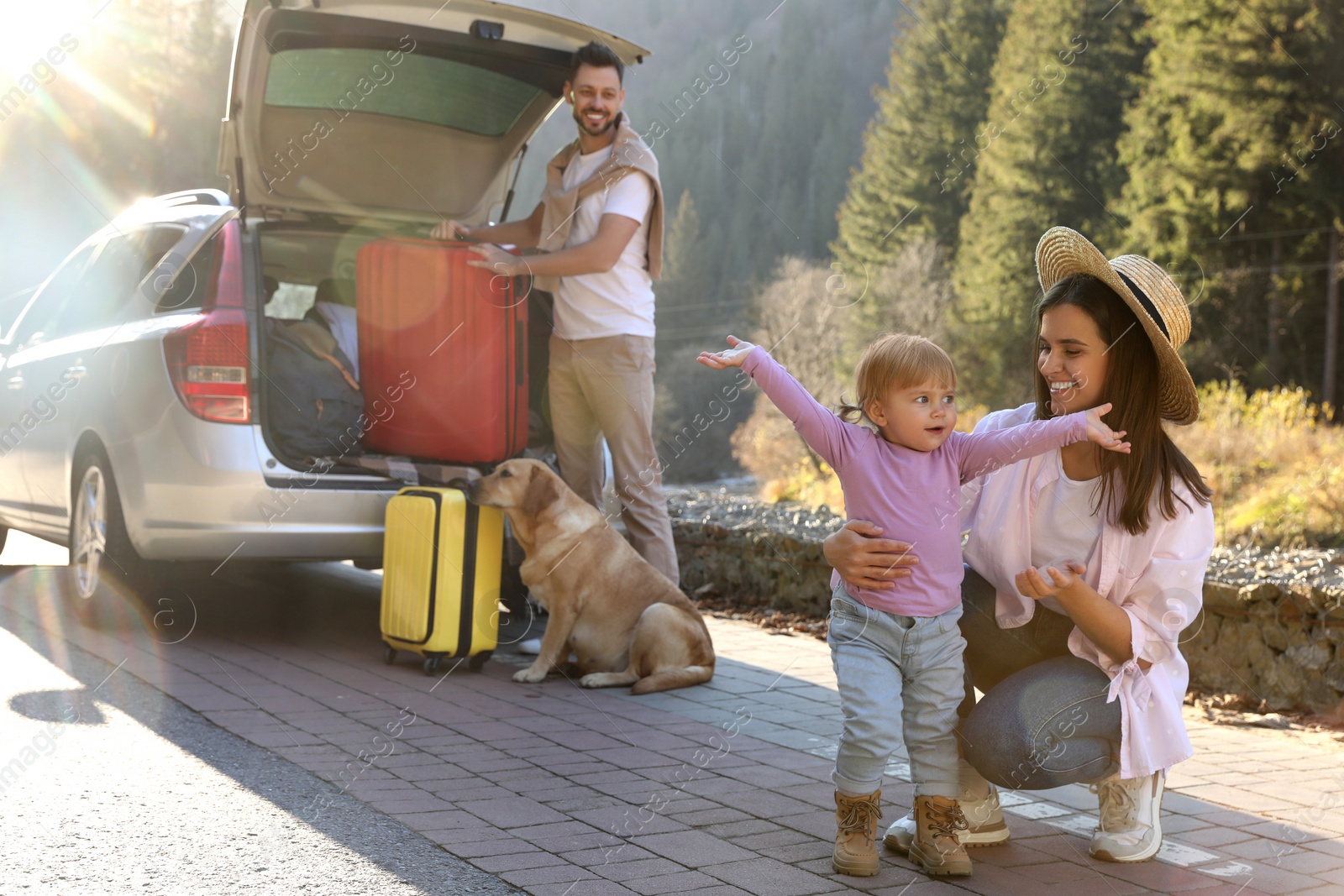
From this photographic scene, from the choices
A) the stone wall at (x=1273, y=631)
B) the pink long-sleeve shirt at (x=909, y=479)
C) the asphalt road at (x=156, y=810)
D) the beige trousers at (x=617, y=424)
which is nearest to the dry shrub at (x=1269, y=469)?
the stone wall at (x=1273, y=631)

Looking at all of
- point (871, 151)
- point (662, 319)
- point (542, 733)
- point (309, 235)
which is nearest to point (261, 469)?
point (309, 235)

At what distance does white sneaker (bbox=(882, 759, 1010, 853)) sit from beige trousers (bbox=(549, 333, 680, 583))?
7.97ft

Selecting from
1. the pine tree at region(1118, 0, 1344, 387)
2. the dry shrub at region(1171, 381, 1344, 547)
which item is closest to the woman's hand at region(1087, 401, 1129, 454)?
the dry shrub at region(1171, 381, 1344, 547)

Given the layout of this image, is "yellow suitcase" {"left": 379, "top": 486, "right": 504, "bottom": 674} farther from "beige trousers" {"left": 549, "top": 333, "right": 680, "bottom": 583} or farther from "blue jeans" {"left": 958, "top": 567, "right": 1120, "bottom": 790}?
"blue jeans" {"left": 958, "top": 567, "right": 1120, "bottom": 790}

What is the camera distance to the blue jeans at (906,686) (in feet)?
9.46

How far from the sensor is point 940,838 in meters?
2.91

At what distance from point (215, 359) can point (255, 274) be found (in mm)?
473

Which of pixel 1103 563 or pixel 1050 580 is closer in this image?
pixel 1050 580

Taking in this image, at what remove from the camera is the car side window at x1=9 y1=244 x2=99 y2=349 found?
6500 mm

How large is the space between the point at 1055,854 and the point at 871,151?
55.1 metres

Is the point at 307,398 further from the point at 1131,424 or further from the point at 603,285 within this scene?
the point at 1131,424

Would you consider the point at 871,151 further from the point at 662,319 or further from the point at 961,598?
the point at 961,598

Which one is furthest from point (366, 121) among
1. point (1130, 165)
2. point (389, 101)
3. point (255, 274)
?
point (1130, 165)

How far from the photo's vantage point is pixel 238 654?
5.18 m
